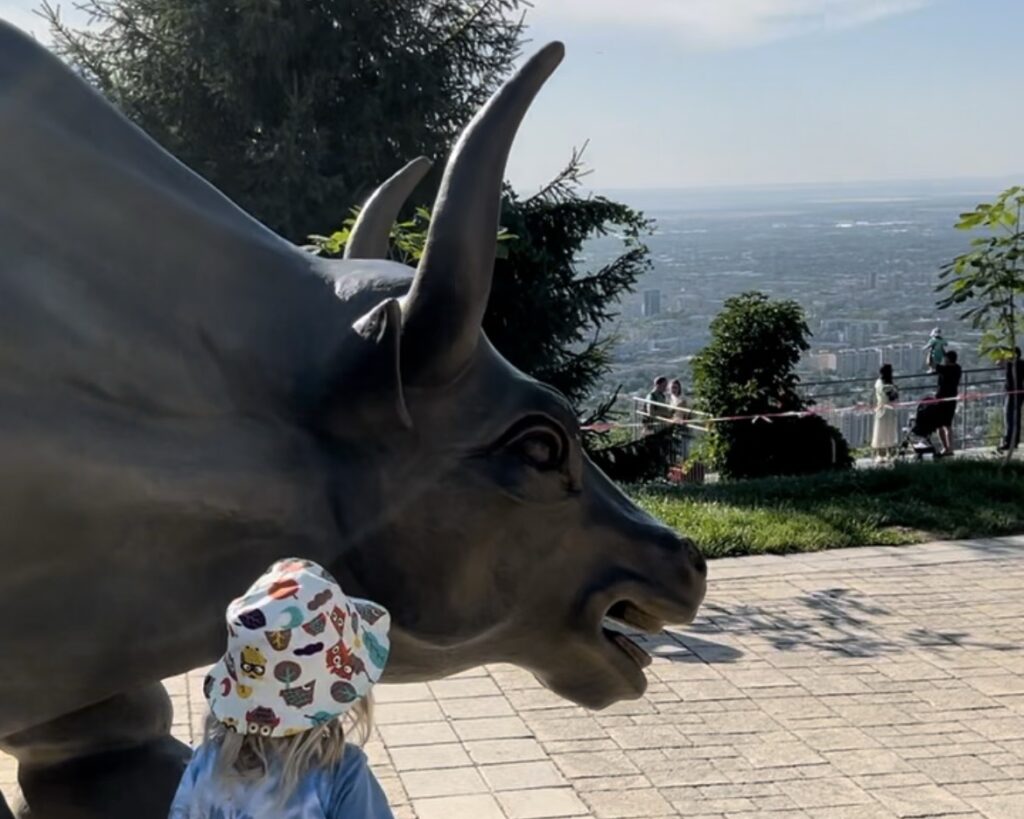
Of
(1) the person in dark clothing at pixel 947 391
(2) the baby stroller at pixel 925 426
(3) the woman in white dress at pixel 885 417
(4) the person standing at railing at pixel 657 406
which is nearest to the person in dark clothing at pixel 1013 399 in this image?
(1) the person in dark clothing at pixel 947 391

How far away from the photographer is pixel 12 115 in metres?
2.23

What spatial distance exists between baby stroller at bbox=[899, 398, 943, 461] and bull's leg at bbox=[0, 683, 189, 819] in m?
12.2

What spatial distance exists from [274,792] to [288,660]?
7.5 inches

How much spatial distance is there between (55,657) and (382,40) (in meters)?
11.5

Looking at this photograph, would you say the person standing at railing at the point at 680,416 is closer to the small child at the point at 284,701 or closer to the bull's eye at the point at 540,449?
the bull's eye at the point at 540,449

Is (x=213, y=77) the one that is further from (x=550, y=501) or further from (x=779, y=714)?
(x=550, y=501)

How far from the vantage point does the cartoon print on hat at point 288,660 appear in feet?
5.91

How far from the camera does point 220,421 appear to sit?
220cm

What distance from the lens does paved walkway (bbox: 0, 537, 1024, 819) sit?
16.4 feet

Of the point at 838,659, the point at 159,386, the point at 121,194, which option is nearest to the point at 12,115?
the point at 121,194

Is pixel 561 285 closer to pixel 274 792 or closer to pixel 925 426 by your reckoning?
pixel 925 426

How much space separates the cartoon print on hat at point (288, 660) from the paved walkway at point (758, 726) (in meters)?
3.04

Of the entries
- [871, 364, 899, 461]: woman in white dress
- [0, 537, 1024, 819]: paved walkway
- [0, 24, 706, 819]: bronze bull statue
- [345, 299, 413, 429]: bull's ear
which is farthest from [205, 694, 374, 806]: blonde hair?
[871, 364, 899, 461]: woman in white dress

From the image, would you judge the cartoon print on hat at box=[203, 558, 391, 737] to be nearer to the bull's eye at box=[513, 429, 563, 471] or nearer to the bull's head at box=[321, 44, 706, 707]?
the bull's head at box=[321, 44, 706, 707]
